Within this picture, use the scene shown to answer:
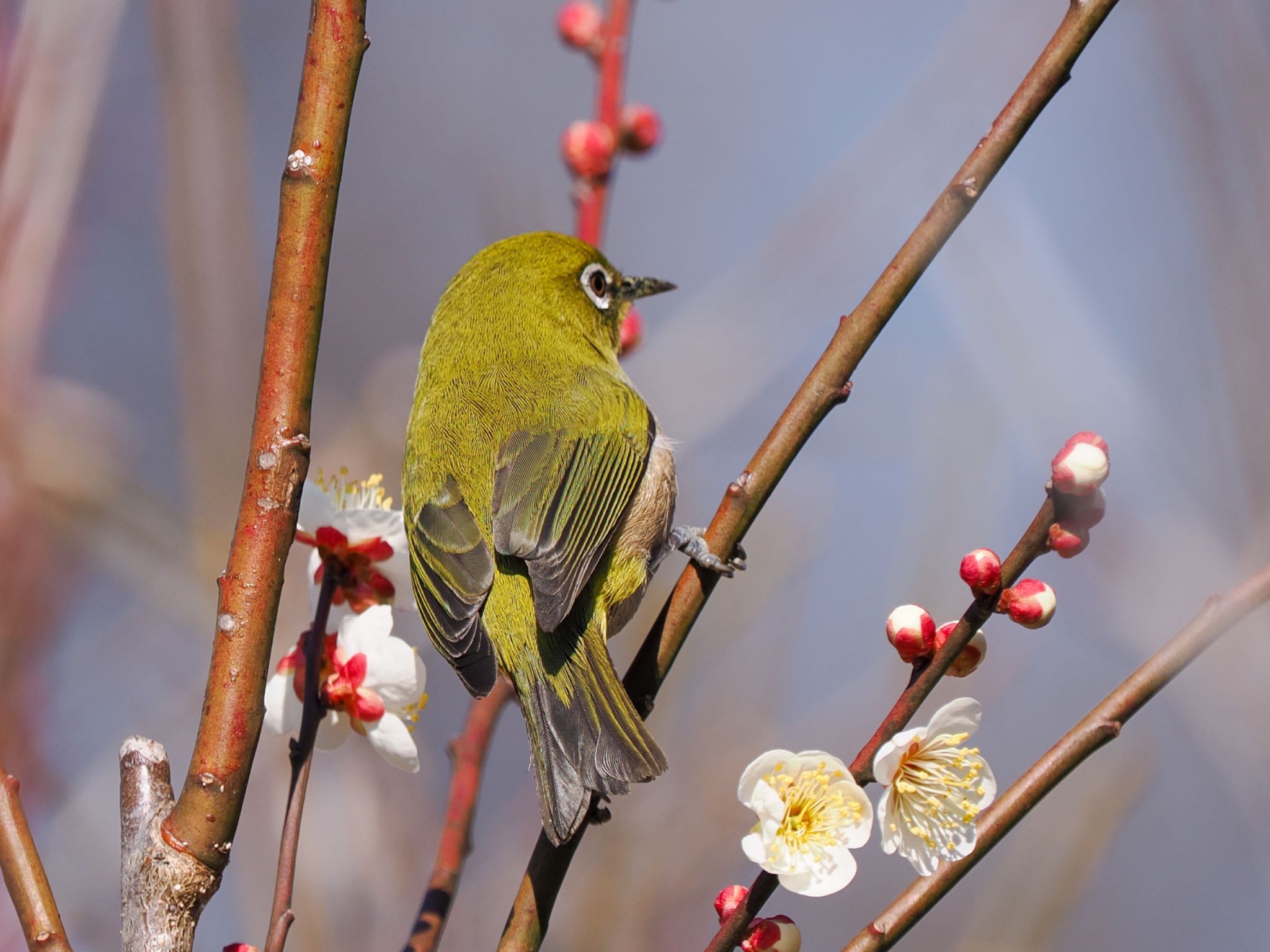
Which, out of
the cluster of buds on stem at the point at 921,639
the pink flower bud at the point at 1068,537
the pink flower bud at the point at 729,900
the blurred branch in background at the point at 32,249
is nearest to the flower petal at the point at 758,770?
the pink flower bud at the point at 729,900

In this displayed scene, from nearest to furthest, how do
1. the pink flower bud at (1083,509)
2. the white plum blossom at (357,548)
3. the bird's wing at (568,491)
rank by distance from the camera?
1. the pink flower bud at (1083,509)
2. the white plum blossom at (357,548)
3. the bird's wing at (568,491)

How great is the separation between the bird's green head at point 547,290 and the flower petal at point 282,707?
58.0 inches

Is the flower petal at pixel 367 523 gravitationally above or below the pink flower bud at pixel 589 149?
below

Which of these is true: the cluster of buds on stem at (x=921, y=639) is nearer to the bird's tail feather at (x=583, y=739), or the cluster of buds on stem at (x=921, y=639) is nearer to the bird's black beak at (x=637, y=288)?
the bird's tail feather at (x=583, y=739)

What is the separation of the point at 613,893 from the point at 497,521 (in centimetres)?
117

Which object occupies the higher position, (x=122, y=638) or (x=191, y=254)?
(x=191, y=254)

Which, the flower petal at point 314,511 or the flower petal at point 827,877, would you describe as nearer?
the flower petal at point 827,877

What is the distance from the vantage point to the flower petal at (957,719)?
5.73 ft

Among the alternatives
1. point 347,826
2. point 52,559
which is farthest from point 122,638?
point 347,826

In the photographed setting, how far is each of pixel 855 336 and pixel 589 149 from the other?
3.92ft

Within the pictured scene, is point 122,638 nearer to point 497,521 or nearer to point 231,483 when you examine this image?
point 231,483

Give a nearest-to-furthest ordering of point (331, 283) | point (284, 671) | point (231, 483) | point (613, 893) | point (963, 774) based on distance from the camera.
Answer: point (963, 774), point (284, 671), point (613, 893), point (231, 483), point (331, 283)

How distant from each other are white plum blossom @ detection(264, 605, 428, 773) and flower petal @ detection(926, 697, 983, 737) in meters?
0.85

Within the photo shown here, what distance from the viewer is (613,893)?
10.8ft
